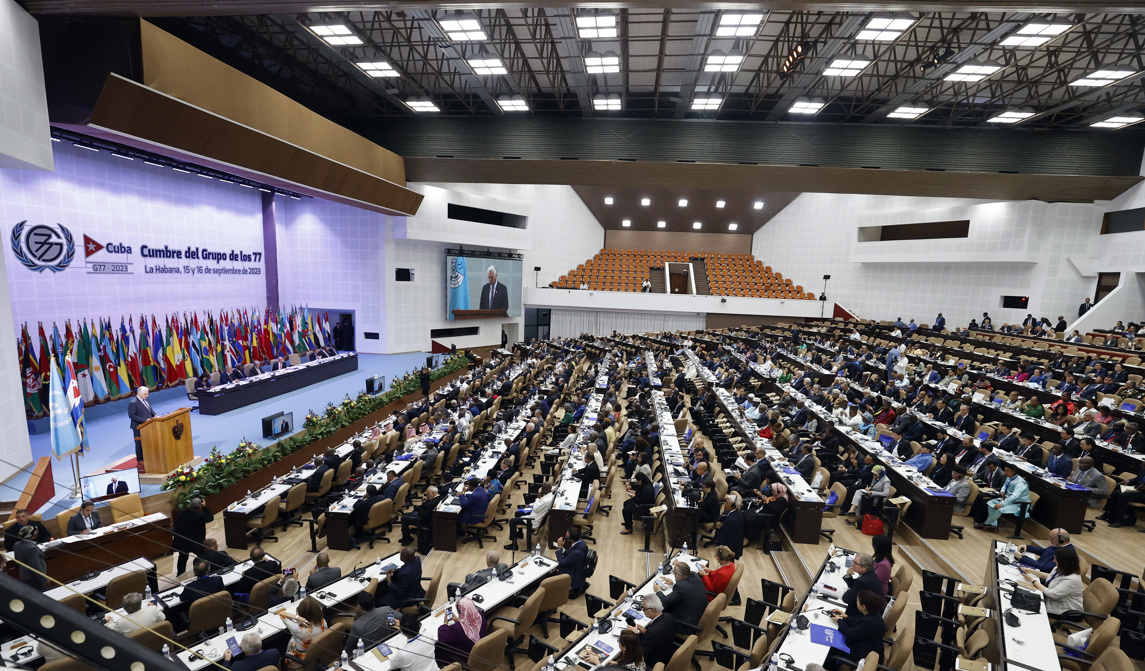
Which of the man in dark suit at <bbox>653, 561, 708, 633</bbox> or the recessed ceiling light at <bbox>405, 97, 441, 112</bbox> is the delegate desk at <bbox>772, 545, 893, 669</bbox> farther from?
the recessed ceiling light at <bbox>405, 97, 441, 112</bbox>

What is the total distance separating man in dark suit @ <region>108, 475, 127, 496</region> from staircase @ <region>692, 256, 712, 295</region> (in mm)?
27162

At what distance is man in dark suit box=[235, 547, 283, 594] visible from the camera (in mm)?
6031

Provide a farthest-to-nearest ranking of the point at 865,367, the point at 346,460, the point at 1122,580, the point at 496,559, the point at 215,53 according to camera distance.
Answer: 1. the point at 865,367
2. the point at 215,53
3. the point at 346,460
4. the point at 496,559
5. the point at 1122,580

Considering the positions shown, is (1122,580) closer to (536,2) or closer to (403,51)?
(536,2)

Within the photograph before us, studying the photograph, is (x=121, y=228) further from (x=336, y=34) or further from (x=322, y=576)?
(x=322, y=576)

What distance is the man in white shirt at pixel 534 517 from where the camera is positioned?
8.02m

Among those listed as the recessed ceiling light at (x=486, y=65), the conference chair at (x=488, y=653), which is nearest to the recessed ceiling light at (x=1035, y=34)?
the recessed ceiling light at (x=486, y=65)

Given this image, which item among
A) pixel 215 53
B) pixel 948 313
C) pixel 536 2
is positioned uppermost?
pixel 215 53

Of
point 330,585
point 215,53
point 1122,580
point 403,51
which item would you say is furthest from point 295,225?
point 1122,580

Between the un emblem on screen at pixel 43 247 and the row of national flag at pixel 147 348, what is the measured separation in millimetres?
1512

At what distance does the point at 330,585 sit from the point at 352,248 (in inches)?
779

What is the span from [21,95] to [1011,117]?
920 inches

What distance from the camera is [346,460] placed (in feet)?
32.9

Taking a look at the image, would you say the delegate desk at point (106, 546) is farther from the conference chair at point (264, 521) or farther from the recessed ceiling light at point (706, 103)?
the recessed ceiling light at point (706, 103)
